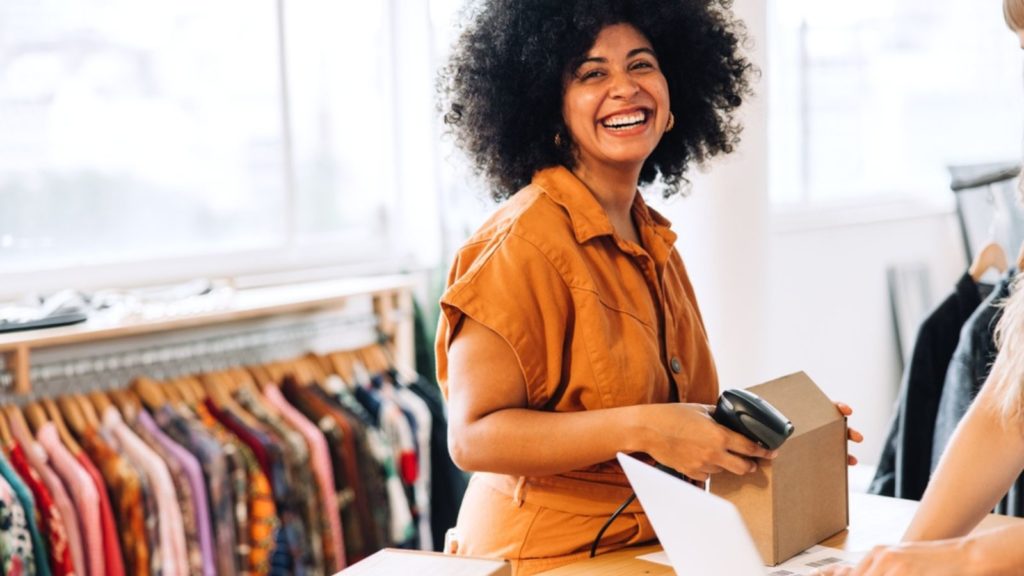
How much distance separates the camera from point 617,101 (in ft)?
6.24

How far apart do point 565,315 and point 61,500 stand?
1.55 metres

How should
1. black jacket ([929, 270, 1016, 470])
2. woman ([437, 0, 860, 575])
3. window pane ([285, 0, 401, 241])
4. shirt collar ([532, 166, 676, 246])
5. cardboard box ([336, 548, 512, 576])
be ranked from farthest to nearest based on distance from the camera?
window pane ([285, 0, 401, 241]) < black jacket ([929, 270, 1016, 470]) < shirt collar ([532, 166, 676, 246]) < woman ([437, 0, 860, 575]) < cardboard box ([336, 548, 512, 576])

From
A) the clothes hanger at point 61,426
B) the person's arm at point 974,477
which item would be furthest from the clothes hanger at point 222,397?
the person's arm at point 974,477

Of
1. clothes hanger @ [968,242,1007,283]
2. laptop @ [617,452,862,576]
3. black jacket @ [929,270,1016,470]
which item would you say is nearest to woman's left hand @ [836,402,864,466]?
laptop @ [617,452,862,576]

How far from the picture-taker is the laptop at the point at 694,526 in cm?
114

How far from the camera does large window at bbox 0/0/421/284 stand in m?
3.29

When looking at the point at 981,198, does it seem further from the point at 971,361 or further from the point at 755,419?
the point at 755,419

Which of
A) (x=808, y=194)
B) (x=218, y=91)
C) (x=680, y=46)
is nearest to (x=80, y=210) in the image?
(x=218, y=91)

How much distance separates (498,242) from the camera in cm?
178

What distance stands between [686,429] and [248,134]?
2532 millimetres

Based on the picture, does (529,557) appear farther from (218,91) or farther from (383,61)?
(383,61)

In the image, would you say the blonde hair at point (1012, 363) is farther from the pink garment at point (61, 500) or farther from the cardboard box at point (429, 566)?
the pink garment at point (61, 500)

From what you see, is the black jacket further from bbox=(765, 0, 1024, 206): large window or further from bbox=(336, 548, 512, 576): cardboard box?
bbox=(765, 0, 1024, 206): large window

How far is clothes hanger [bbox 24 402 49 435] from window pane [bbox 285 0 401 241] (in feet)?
4.07
